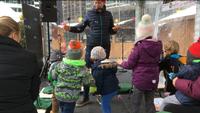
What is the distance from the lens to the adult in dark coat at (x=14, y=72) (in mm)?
2459

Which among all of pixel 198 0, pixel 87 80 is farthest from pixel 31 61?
pixel 198 0

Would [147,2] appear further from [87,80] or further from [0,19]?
[0,19]

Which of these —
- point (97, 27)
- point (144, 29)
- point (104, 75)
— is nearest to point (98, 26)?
point (97, 27)

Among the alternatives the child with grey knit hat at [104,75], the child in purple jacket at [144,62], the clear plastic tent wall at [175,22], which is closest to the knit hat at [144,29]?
the child in purple jacket at [144,62]

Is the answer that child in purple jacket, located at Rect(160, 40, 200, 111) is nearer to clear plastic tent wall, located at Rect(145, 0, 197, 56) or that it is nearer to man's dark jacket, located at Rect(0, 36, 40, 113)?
man's dark jacket, located at Rect(0, 36, 40, 113)

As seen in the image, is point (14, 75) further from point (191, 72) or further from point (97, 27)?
point (97, 27)

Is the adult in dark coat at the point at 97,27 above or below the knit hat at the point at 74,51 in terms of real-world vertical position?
above

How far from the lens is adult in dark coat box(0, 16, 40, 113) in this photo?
96.8 inches

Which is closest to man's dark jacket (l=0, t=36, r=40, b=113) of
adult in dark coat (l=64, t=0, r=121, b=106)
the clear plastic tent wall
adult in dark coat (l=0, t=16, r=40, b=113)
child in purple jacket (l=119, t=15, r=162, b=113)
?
adult in dark coat (l=0, t=16, r=40, b=113)

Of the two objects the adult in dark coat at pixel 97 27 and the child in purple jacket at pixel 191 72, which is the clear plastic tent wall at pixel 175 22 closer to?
the adult in dark coat at pixel 97 27

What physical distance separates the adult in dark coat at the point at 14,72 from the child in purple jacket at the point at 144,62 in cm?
219

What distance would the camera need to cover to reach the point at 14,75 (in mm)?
2465

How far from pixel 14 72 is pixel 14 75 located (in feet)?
0.07

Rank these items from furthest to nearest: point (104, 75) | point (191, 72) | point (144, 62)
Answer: point (104, 75) < point (144, 62) < point (191, 72)
